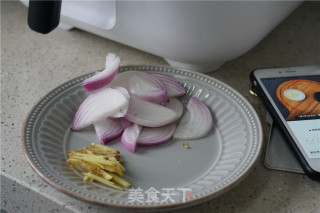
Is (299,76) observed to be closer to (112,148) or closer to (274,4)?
(274,4)

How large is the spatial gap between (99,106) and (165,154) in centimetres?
10

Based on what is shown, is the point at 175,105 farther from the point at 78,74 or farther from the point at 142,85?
the point at 78,74

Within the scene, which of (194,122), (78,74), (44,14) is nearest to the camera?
(44,14)

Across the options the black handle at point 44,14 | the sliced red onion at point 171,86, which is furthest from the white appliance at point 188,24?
the black handle at point 44,14

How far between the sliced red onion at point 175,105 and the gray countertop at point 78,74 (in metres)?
0.11

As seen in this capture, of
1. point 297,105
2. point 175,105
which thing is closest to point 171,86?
point 175,105

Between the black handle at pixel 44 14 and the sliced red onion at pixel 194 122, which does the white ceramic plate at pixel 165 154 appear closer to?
the sliced red onion at pixel 194 122

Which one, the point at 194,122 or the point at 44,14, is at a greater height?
the point at 44,14

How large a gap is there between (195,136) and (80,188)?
0.52 feet

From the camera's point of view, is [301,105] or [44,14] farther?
[301,105]

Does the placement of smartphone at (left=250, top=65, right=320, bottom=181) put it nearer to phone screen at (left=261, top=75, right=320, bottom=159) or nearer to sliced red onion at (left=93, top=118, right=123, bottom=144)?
phone screen at (left=261, top=75, right=320, bottom=159)

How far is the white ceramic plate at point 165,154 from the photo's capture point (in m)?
0.45

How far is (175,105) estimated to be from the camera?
586 mm

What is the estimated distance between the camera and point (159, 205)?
0.42 meters
